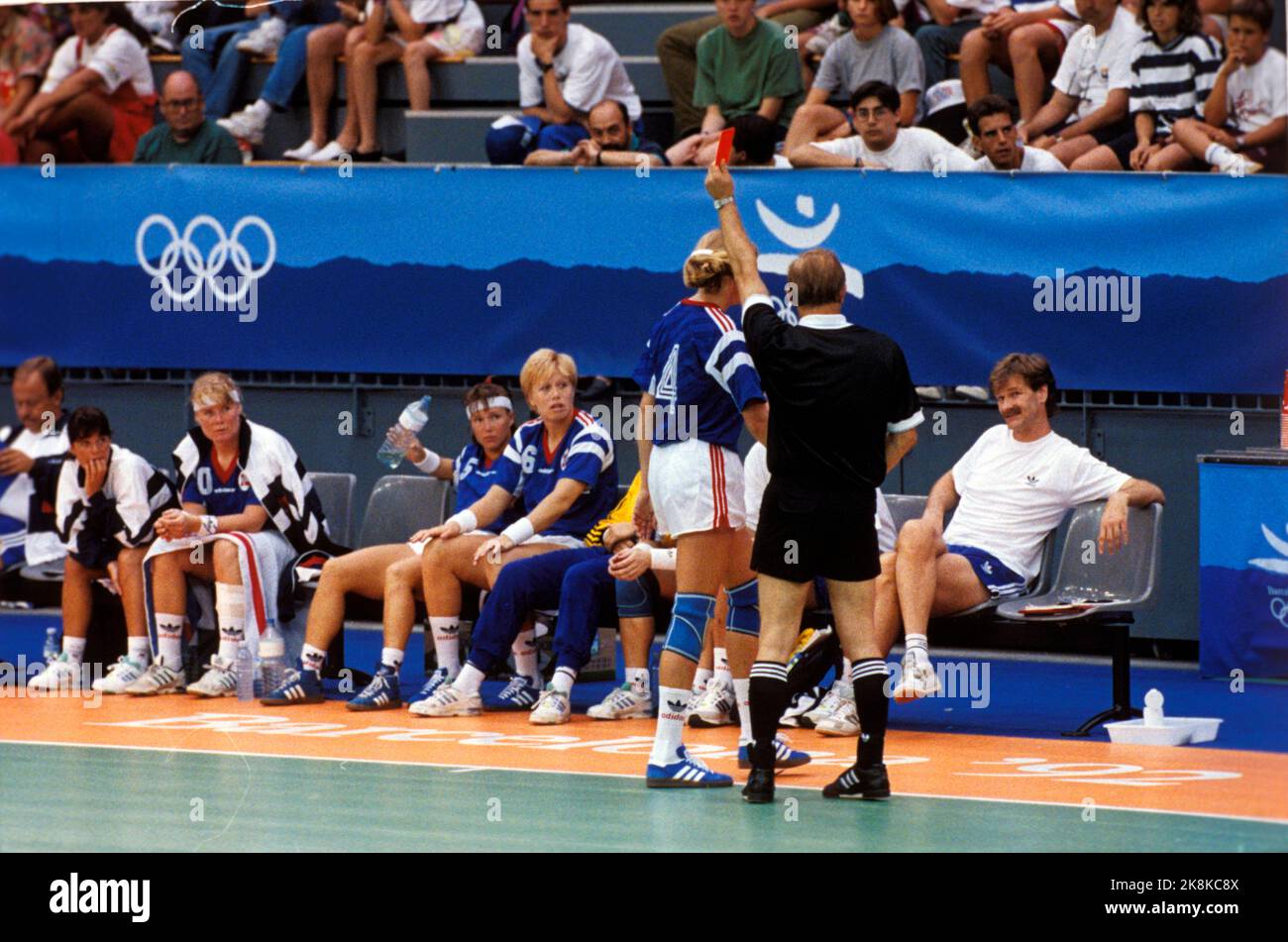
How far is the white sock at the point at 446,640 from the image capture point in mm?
9977

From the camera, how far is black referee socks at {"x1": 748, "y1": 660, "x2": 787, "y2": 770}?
7.48 m

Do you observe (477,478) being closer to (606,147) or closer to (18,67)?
(606,147)

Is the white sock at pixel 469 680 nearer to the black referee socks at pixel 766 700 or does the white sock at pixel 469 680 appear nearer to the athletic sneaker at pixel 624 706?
the athletic sneaker at pixel 624 706

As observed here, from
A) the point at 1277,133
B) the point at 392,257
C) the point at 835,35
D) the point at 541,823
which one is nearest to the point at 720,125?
the point at 835,35

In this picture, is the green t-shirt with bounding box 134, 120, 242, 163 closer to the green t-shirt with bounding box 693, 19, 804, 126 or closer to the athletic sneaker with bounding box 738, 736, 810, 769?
the green t-shirt with bounding box 693, 19, 804, 126

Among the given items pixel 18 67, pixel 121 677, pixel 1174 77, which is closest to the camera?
pixel 121 677

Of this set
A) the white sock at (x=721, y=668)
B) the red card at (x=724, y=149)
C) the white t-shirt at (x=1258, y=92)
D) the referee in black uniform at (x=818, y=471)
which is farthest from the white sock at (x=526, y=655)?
the white t-shirt at (x=1258, y=92)

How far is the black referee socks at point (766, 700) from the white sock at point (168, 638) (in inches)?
158

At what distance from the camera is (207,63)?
1523 cm

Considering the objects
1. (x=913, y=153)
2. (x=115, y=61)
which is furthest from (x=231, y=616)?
(x=115, y=61)

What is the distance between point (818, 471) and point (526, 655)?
9.91 ft

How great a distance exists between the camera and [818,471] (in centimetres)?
746

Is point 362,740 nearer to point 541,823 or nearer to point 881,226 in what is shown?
point 541,823

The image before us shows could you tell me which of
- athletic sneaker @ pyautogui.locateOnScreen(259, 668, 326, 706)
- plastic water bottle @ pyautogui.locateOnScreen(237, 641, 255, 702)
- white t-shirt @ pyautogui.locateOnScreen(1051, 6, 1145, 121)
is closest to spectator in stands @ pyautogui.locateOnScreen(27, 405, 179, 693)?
plastic water bottle @ pyautogui.locateOnScreen(237, 641, 255, 702)
